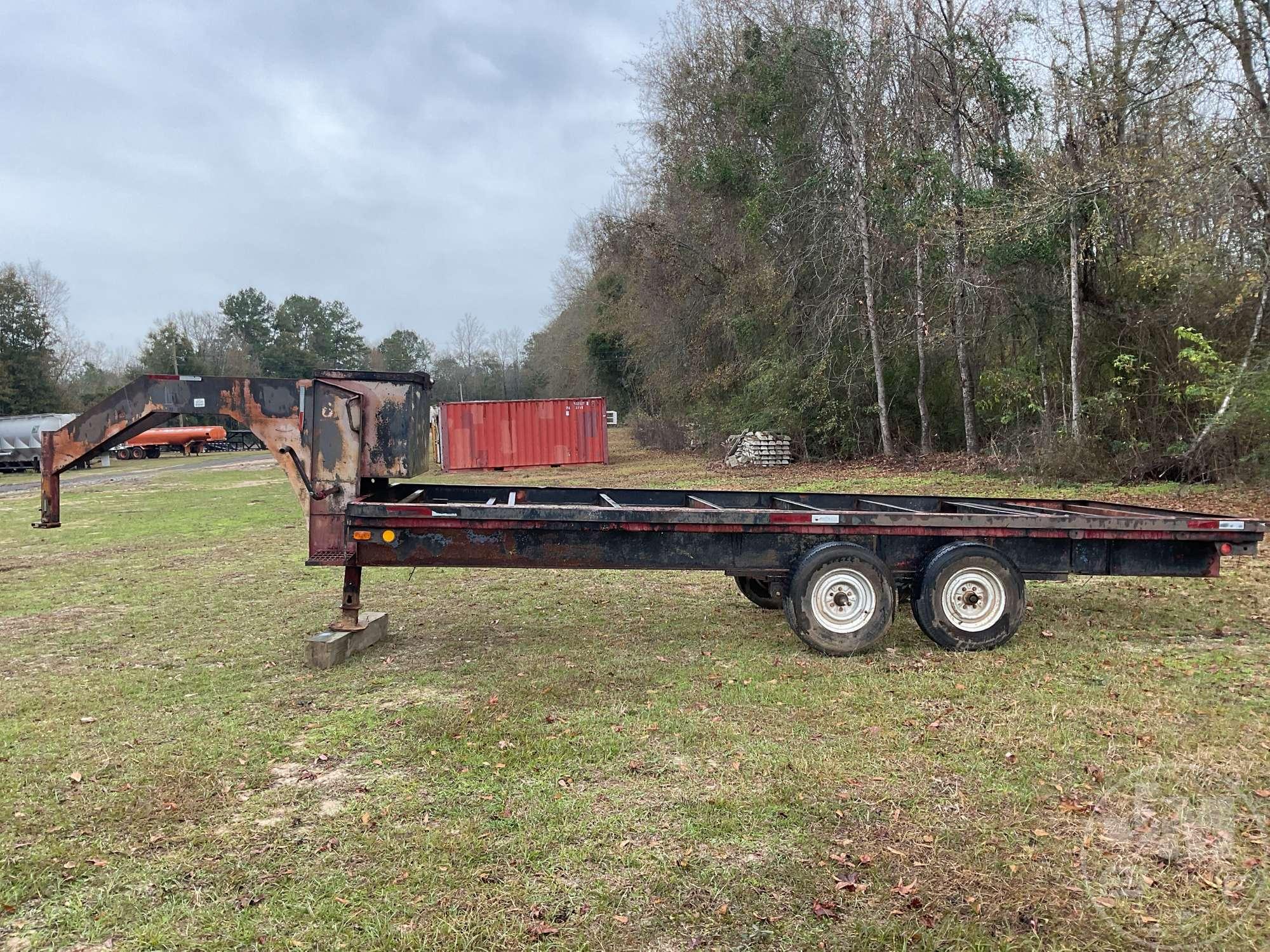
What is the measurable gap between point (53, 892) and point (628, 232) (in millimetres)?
31880

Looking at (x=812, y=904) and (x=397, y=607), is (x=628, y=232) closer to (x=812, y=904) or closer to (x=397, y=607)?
(x=397, y=607)

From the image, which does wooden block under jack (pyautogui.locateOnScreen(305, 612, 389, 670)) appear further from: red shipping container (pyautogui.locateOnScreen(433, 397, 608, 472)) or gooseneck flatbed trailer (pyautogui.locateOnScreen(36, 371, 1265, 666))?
red shipping container (pyautogui.locateOnScreen(433, 397, 608, 472))

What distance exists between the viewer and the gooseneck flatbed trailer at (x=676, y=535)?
224 inches

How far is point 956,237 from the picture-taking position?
18.6 meters

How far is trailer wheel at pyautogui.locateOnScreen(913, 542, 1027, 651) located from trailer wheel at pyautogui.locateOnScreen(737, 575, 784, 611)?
1.65 metres

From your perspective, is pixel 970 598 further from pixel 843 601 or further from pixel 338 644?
pixel 338 644

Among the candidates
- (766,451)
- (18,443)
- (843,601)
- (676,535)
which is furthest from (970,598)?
(18,443)

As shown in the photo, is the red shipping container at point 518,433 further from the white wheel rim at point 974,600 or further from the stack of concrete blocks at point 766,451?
the white wheel rim at point 974,600

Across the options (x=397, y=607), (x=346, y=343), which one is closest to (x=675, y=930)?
(x=397, y=607)

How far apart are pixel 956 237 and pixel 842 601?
15.3 meters

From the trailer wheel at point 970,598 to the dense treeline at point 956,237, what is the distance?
33.0 ft

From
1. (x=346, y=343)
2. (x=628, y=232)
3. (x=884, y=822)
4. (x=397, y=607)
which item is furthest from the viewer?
(x=346, y=343)

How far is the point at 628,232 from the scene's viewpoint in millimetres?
32969

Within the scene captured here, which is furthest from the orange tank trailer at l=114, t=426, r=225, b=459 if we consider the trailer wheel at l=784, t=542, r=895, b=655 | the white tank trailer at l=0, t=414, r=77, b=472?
the trailer wheel at l=784, t=542, r=895, b=655
